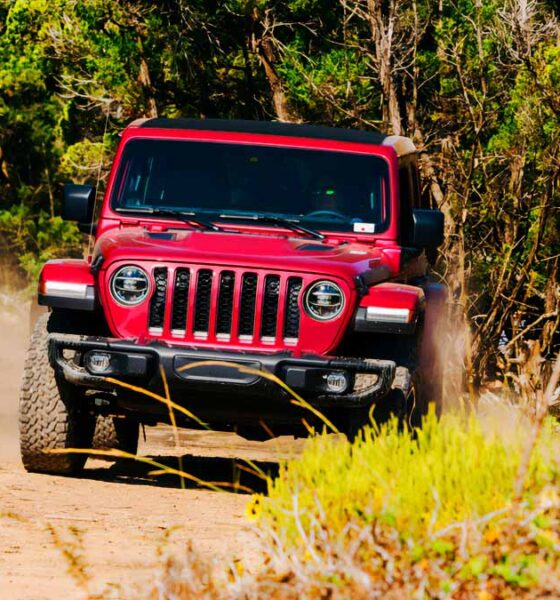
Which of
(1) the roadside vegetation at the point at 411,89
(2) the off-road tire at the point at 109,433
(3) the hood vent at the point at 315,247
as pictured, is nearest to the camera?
(3) the hood vent at the point at 315,247

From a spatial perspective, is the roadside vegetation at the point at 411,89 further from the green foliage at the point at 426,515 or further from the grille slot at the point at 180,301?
the green foliage at the point at 426,515

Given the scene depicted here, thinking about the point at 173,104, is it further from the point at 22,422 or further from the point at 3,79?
the point at 22,422

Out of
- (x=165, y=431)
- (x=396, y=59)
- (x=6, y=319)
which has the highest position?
(x=396, y=59)

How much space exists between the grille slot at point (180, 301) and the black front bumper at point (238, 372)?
6.5 inches

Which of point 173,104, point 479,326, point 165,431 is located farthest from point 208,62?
point 165,431

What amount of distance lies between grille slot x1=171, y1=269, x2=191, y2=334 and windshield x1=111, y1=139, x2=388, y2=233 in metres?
1.10

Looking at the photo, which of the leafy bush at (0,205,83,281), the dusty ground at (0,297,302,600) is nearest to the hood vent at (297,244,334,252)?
the dusty ground at (0,297,302,600)

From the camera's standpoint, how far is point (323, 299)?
26.7 ft

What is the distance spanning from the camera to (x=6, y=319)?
2516cm

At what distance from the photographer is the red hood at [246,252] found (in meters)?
8.10

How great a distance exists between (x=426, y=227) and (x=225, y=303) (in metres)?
1.58

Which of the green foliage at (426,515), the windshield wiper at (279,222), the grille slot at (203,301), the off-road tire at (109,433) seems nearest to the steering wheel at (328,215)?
the windshield wiper at (279,222)

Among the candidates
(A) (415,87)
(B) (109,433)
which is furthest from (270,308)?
(A) (415,87)

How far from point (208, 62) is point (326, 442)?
15126mm
